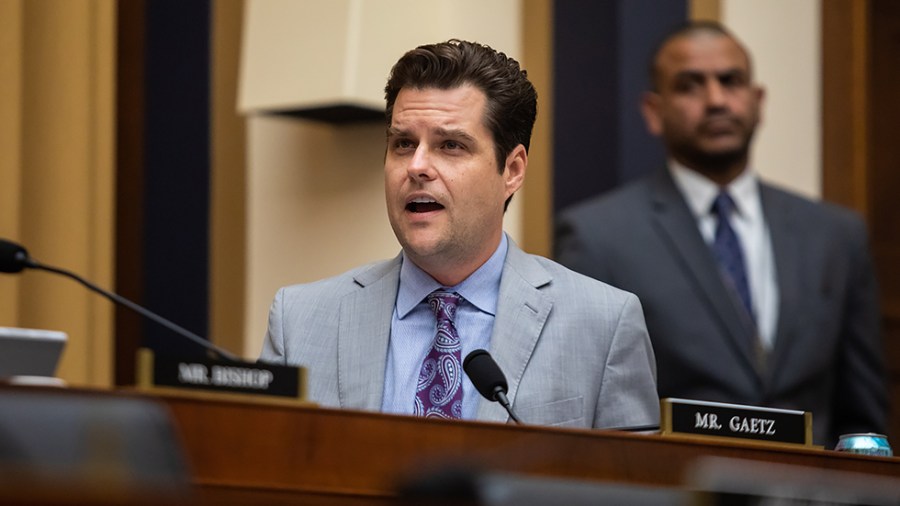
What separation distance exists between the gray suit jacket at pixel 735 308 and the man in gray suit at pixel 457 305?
4.27 ft

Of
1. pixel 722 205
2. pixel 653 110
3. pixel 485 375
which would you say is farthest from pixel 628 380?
pixel 653 110

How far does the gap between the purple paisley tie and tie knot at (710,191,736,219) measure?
72.1 inches

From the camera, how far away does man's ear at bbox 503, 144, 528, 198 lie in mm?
2881

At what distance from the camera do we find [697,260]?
4219mm

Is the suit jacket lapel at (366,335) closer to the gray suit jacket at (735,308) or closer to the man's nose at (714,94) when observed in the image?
the gray suit jacket at (735,308)

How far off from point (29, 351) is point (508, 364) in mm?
1005

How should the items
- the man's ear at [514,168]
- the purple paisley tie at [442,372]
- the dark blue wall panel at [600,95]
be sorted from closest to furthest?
the purple paisley tie at [442,372], the man's ear at [514,168], the dark blue wall panel at [600,95]

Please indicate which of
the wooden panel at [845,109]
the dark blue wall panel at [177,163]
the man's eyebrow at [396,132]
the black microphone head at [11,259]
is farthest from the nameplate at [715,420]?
the wooden panel at [845,109]

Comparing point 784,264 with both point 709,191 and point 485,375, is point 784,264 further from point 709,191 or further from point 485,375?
point 485,375

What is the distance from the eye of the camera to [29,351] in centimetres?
188

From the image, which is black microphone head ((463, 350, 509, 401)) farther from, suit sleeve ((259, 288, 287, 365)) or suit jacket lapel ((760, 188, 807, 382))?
suit jacket lapel ((760, 188, 807, 382))

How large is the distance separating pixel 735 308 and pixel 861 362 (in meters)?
0.41

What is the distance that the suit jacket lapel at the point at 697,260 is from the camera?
415 cm

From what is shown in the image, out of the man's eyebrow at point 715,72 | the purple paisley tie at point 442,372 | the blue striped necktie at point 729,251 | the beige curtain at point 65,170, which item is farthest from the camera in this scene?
the man's eyebrow at point 715,72
